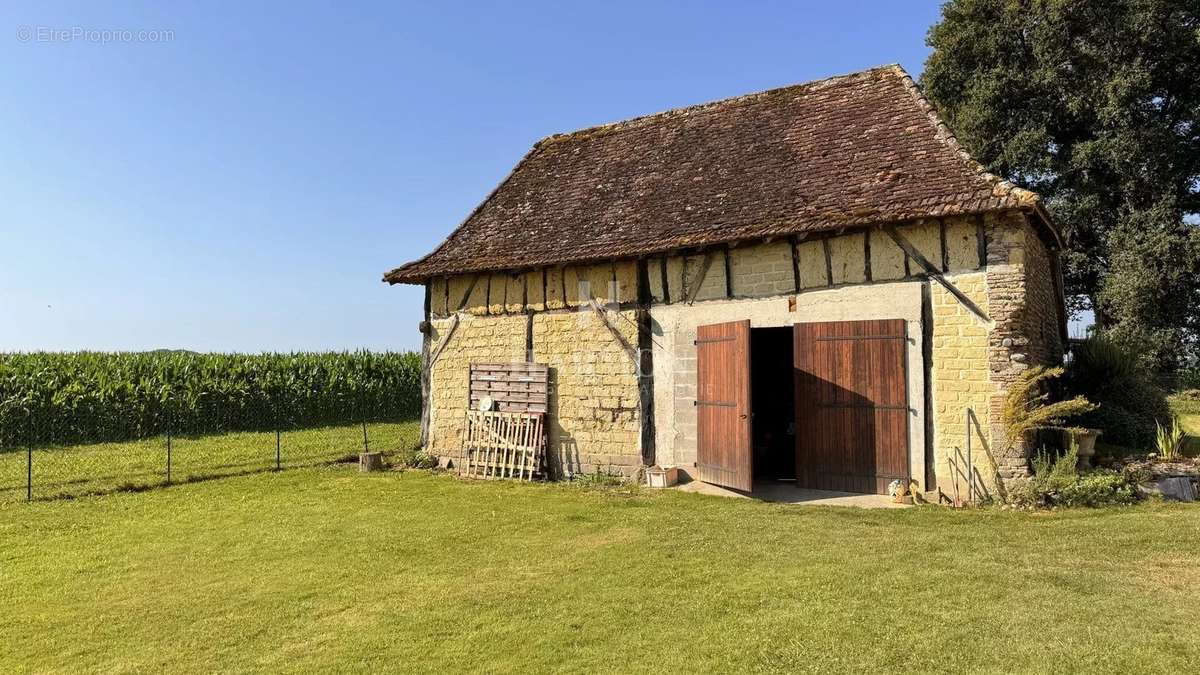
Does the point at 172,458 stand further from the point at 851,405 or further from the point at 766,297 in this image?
the point at 851,405

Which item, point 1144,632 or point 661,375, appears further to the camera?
point 661,375

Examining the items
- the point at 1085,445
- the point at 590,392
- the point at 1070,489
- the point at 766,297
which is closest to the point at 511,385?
the point at 590,392

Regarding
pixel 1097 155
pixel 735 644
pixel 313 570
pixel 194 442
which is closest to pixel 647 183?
pixel 313 570

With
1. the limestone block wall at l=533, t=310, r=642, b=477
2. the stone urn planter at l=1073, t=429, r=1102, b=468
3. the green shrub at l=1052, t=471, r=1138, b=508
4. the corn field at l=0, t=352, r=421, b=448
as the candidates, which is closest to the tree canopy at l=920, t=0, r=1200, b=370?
the stone urn planter at l=1073, t=429, r=1102, b=468

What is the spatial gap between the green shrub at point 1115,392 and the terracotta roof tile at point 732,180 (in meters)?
4.41

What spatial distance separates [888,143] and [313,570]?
347 inches

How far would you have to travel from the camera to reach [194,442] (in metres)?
16.0

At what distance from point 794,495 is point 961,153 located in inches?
189

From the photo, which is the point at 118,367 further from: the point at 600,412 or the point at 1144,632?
the point at 1144,632

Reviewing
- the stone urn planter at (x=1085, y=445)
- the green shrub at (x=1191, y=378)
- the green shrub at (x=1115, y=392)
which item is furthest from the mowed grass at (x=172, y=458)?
the green shrub at (x=1191, y=378)

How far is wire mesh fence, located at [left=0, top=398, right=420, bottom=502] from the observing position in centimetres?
1063

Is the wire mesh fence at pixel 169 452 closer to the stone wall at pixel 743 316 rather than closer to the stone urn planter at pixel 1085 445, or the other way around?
the stone wall at pixel 743 316

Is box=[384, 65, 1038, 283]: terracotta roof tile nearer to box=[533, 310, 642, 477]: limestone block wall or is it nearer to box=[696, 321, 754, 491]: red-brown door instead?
box=[533, 310, 642, 477]: limestone block wall

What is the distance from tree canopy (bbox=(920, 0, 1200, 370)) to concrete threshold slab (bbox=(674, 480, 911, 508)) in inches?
526
